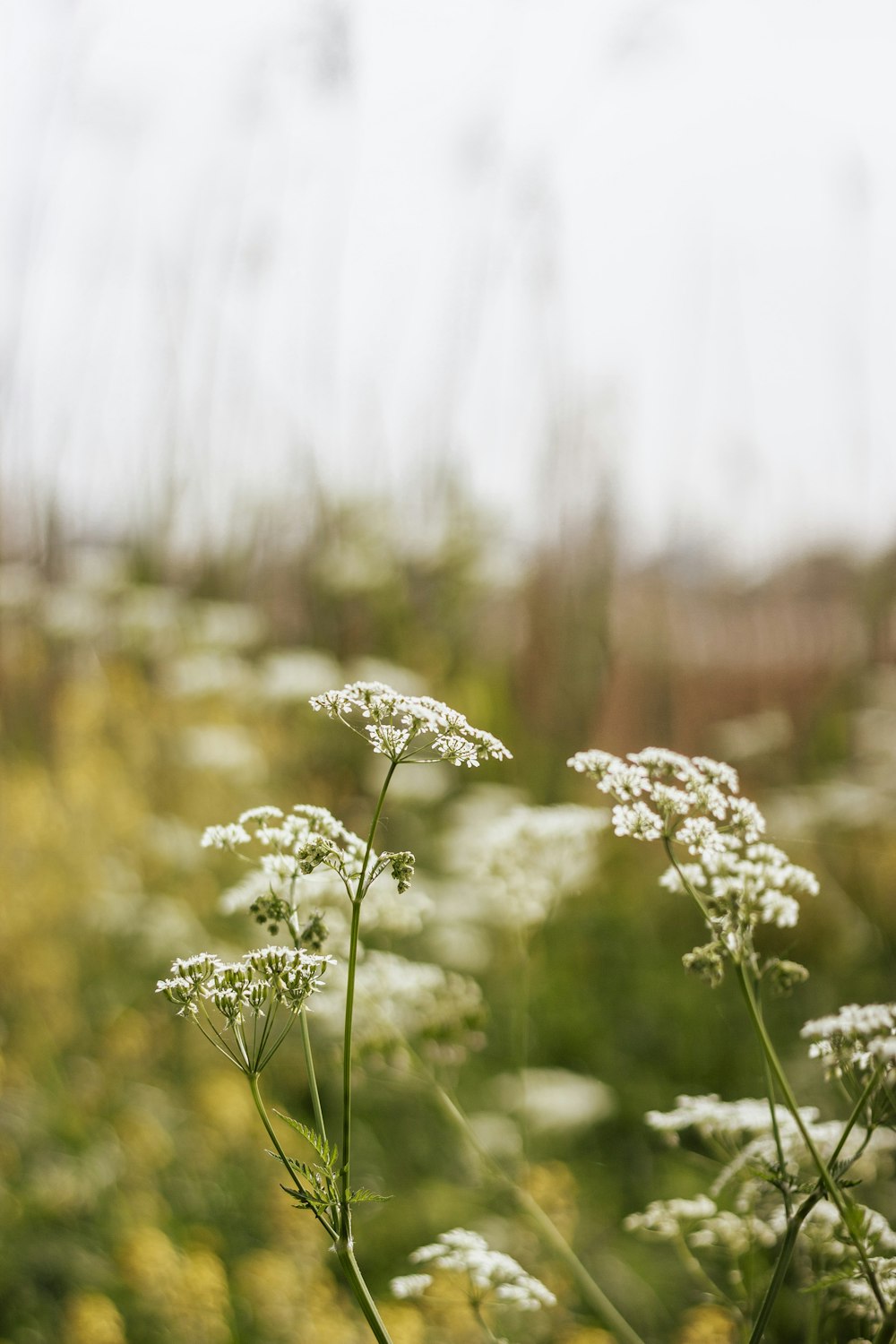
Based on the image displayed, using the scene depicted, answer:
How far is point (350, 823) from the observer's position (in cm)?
318

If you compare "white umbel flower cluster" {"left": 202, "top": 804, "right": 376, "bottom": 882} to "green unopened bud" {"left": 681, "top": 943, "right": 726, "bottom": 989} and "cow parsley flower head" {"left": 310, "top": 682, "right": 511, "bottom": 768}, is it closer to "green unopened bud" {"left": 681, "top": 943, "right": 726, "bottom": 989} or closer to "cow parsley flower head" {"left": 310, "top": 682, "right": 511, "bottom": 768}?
"cow parsley flower head" {"left": 310, "top": 682, "right": 511, "bottom": 768}

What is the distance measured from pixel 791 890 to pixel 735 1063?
7.15 feet

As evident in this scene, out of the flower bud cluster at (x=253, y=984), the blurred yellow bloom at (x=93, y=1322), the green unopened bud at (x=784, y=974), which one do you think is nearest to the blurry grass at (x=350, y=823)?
the blurred yellow bloom at (x=93, y=1322)

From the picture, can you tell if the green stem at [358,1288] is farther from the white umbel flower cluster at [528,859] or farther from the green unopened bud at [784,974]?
the white umbel flower cluster at [528,859]

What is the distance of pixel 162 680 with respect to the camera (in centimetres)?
403

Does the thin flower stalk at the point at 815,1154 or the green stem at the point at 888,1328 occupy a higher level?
the thin flower stalk at the point at 815,1154

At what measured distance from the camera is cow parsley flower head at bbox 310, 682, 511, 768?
643 millimetres

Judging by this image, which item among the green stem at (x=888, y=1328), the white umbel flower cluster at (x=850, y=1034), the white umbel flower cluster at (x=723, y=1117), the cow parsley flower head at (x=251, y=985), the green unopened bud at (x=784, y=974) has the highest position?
the cow parsley flower head at (x=251, y=985)

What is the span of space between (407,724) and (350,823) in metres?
2.56

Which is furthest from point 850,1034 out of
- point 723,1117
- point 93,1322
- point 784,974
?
point 93,1322

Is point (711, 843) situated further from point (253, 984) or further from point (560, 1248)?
point (560, 1248)

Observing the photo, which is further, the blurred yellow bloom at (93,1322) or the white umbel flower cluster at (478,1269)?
the blurred yellow bloom at (93,1322)

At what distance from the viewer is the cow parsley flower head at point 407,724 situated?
0.64 m

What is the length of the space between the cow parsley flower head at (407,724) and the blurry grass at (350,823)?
0.78 m
